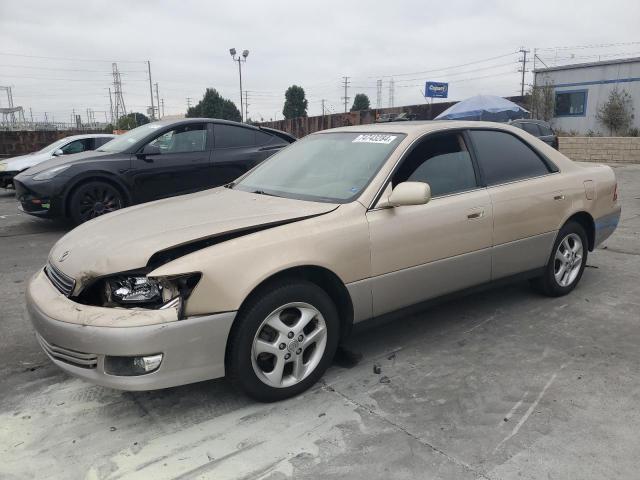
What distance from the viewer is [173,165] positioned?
301 inches

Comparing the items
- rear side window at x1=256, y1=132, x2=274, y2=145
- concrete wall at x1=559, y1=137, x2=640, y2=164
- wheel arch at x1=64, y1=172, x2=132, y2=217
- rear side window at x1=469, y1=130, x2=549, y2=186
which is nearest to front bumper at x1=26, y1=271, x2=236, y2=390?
rear side window at x1=469, y1=130, x2=549, y2=186

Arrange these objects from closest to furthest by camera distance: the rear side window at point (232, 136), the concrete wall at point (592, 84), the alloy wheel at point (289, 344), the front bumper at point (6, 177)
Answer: the alloy wheel at point (289, 344), the rear side window at point (232, 136), the front bumper at point (6, 177), the concrete wall at point (592, 84)

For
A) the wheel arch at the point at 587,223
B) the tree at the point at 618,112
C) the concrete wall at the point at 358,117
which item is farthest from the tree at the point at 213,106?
the wheel arch at the point at 587,223

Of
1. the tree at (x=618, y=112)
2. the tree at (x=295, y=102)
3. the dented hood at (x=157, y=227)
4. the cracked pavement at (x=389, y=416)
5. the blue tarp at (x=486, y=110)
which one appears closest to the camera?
the cracked pavement at (x=389, y=416)

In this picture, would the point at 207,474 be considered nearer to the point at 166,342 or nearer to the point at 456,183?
the point at 166,342

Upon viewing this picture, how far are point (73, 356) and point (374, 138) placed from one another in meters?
2.33

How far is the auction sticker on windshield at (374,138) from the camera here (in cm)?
363

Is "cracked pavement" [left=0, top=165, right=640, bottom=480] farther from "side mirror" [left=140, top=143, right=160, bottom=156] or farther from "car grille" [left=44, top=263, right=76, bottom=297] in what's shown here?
"side mirror" [left=140, top=143, right=160, bottom=156]

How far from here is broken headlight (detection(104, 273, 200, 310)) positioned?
2568 millimetres

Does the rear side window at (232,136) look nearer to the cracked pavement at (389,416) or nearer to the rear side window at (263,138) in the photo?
the rear side window at (263,138)

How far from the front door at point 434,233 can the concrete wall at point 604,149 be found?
17.5 metres

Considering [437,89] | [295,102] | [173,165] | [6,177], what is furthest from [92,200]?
[295,102]

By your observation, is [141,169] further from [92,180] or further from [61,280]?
[61,280]


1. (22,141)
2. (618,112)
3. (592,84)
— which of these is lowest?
(22,141)
